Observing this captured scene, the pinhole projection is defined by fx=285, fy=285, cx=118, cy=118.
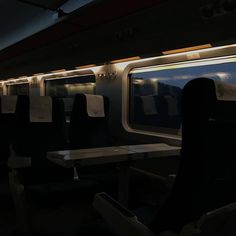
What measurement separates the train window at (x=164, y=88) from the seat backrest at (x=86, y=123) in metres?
0.68

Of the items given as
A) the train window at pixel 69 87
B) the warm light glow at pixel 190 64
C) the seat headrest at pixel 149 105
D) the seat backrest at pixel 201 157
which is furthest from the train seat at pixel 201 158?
the train window at pixel 69 87

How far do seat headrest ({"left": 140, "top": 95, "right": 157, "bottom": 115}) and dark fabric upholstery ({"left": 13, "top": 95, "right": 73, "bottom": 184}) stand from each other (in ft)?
3.56

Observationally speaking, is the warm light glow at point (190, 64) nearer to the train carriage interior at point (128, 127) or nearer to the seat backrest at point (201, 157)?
the train carriage interior at point (128, 127)

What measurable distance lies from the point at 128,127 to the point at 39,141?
1.24m

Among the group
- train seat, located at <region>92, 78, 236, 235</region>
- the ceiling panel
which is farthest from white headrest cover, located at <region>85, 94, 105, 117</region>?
train seat, located at <region>92, 78, 236, 235</region>

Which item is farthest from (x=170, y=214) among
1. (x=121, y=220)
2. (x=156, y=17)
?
(x=156, y=17)

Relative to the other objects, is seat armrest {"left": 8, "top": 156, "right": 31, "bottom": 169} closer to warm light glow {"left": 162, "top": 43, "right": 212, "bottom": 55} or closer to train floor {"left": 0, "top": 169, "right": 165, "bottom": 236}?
train floor {"left": 0, "top": 169, "right": 165, "bottom": 236}

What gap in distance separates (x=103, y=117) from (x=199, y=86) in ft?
6.13

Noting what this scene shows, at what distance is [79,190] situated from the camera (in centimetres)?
227

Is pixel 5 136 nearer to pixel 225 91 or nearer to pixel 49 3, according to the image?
pixel 49 3

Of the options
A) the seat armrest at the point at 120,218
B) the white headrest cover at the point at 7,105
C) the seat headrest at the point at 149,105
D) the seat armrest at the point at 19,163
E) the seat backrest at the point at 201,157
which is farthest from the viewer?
the seat headrest at the point at 149,105

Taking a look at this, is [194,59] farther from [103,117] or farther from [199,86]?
[199,86]

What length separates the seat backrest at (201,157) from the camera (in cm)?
92

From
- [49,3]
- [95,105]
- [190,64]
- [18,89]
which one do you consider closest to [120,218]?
[95,105]
